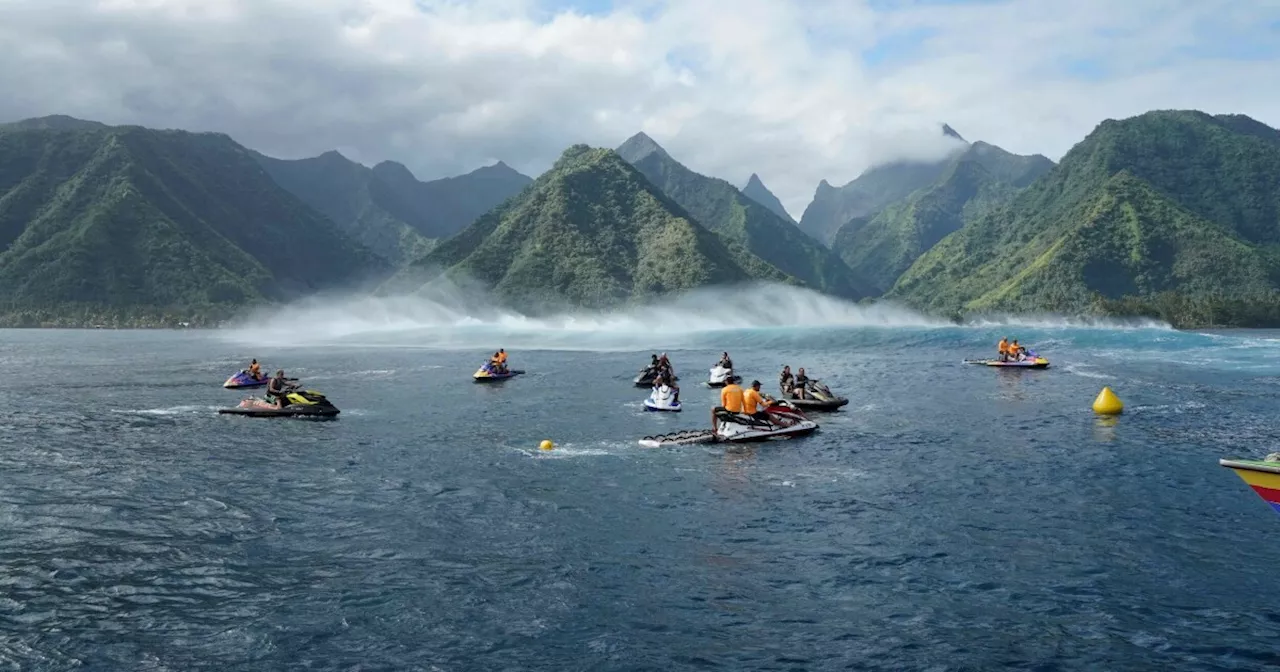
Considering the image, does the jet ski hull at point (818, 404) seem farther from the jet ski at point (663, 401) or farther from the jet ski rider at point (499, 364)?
the jet ski rider at point (499, 364)

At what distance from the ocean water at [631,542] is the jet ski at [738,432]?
4.52 feet

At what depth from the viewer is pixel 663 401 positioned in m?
56.4

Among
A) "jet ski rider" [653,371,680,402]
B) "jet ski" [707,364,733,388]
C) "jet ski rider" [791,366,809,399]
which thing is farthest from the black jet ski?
"jet ski rider" [791,366,809,399]

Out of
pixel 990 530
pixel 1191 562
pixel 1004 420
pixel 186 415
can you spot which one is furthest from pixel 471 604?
pixel 186 415

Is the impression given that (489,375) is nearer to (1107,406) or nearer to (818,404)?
(818,404)

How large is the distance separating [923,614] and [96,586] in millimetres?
20461

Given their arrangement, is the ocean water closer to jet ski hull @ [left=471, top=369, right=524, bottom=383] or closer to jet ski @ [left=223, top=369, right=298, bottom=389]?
jet ski @ [left=223, top=369, right=298, bottom=389]

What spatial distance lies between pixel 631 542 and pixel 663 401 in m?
30.2

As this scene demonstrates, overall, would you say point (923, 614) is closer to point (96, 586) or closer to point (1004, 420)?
point (96, 586)

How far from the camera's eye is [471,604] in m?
21.2

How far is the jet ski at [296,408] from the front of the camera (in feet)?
176

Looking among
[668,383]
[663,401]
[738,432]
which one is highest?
[668,383]

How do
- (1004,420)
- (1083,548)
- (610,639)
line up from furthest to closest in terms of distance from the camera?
(1004,420), (1083,548), (610,639)

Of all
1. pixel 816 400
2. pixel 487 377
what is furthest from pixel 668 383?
pixel 487 377
